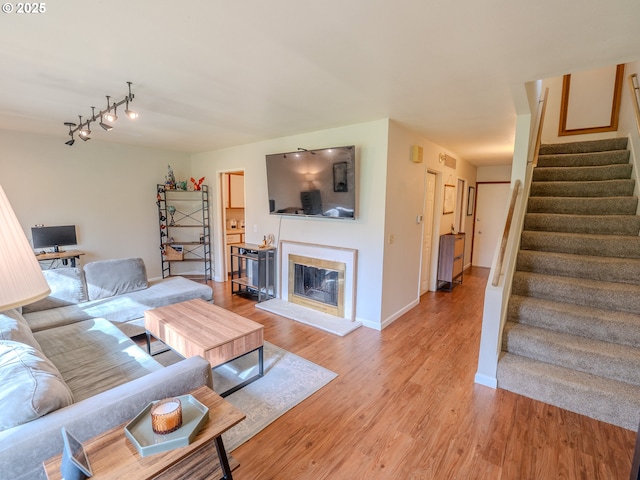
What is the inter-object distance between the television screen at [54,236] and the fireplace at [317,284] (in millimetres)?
3382

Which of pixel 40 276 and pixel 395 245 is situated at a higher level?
pixel 40 276

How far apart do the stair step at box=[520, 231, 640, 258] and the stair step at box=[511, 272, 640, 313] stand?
1.29 ft

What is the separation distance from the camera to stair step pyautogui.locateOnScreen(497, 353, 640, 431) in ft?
6.73

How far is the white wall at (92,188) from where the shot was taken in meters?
4.21

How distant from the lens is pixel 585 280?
286 centimetres

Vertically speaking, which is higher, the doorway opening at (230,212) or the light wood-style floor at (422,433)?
the doorway opening at (230,212)

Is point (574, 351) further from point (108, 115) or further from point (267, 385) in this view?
point (108, 115)

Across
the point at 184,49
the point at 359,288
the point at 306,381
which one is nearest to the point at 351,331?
the point at 359,288

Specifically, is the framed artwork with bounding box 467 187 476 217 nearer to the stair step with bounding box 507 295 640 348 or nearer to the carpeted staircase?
the carpeted staircase

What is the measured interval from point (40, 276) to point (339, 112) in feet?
9.48

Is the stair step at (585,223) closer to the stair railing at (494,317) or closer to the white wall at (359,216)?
the stair railing at (494,317)

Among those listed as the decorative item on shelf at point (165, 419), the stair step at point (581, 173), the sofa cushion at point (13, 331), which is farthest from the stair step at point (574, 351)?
the sofa cushion at point (13, 331)

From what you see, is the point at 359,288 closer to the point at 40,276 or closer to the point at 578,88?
the point at 40,276

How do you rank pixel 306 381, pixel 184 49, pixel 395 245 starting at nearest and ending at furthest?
pixel 184 49
pixel 306 381
pixel 395 245
